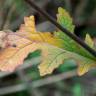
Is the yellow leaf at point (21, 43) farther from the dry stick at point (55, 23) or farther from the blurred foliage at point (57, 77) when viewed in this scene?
the blurred foliage at point (57, 77)

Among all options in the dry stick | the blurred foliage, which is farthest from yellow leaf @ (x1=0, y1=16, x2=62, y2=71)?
the blurred foliage

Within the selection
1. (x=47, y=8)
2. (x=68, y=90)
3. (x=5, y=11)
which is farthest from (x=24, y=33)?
(x=47, y=8)

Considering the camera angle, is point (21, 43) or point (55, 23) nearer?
point (55, 23)

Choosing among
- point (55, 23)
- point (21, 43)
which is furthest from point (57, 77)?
point (55, 23)

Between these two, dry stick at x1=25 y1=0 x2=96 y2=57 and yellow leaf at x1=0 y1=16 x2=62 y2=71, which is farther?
yellow leaf at x1=0 y1=16 x2=62 y2=71

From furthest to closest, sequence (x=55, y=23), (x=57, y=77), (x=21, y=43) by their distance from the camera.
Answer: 1. (x=57, y=77)
2. (x=21, y=43)
3. (x=55, y=23)

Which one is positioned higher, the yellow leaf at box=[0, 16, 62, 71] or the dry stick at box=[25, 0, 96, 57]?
the dry stick at box=[25, 0, 96, 57]

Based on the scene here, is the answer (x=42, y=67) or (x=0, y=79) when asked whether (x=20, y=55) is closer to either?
(x=42, y=67)

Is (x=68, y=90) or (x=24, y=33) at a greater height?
(x=24, y=33)

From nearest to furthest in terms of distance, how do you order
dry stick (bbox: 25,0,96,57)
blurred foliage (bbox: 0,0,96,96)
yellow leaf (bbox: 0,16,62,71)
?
dry stick (bbox: 25,0,96,57), yellow leaf (bbox: 0,16,62,71), blurred foliage (bbox: 0,0,96,96)

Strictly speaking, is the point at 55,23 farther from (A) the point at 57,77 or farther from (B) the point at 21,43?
(A) the point at 57,77

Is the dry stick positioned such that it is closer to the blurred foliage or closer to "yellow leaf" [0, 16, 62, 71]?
"yellow leaf" [0, 16, 62, 71]
